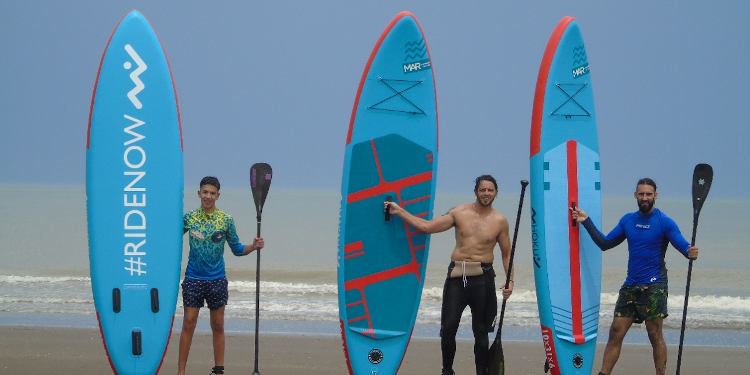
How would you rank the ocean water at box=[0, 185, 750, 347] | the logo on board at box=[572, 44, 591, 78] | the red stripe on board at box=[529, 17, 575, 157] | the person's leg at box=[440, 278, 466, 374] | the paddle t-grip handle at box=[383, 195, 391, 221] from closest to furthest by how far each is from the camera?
the person's leg at box=[440, 278, 466, 374] < the paddle t-grip handle at box=[383, 195, 391, 221] < the red stripe on board at box=[529, 17, 575, 157] < the logo on board at box=[572, 44, 591, 78] < the ocean water at box=[0, 185, 750, 347]

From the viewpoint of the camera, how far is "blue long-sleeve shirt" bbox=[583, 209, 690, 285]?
5582mm

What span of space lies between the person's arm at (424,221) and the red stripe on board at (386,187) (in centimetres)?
11

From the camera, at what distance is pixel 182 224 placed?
19.0 ft

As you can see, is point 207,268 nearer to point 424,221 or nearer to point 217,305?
point 217,305

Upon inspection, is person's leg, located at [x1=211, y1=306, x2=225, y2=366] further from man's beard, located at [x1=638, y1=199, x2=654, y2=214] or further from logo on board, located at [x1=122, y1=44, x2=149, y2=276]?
man's beard, located at [x1=638, y1=199, x2=654, y2=214]

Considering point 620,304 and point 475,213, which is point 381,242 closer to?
point 475,213

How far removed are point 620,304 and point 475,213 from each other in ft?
3.34

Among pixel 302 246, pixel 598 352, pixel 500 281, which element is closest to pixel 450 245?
pixel 302 246

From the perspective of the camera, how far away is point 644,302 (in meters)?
5.60

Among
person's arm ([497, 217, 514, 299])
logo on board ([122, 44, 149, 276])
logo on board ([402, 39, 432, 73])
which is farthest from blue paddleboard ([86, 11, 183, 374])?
person's arm ([497, 217, 514, 299])

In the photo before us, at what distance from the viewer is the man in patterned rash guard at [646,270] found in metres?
5.58

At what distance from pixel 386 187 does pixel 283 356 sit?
197cm

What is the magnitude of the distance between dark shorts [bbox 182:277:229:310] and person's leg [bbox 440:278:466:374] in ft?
4.15

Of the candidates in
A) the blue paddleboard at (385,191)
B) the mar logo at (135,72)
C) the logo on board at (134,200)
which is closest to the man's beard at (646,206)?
the blue paddleboard at (385,191)
